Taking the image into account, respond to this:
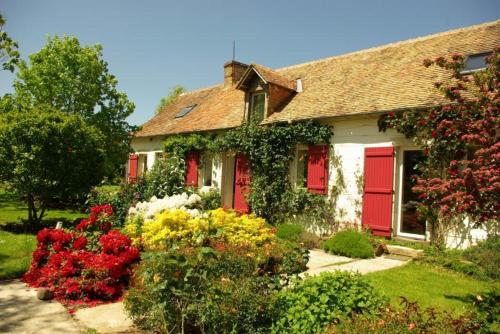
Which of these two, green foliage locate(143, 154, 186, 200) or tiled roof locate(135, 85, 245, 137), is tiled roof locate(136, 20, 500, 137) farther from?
green foliage locate(143, 154, 186, 200)

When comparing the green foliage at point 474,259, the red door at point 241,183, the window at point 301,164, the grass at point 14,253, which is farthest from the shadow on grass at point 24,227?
the green foliage at point 474,259

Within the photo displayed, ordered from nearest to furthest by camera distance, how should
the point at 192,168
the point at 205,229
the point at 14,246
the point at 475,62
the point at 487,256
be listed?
1. the point at 205,229
2. the point at 487,256
3. the point at 14,246
4. the point at 475,62
5. the point at 192,168

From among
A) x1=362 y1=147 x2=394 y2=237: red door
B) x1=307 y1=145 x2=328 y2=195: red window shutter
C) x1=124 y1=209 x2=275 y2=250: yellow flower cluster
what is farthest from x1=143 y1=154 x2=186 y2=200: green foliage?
x1=124 y1=209 x2=275 y2=250: yellow flower cluster

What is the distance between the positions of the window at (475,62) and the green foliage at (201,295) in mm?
8071

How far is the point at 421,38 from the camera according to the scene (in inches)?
482

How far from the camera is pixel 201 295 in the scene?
12.2ft

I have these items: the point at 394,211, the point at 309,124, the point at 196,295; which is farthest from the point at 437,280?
the point at 309,124

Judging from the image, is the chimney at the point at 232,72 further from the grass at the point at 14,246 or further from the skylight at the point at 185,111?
the grass at the point at 14,246

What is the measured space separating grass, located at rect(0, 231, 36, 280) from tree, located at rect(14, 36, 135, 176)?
20.3ft

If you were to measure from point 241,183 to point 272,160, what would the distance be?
1975 millimetres

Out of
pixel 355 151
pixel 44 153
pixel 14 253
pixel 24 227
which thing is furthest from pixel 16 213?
pixel 355 151

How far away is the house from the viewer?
901cm

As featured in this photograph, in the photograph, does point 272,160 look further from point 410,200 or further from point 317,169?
point 410,200

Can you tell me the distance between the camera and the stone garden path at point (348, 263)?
6.76m
